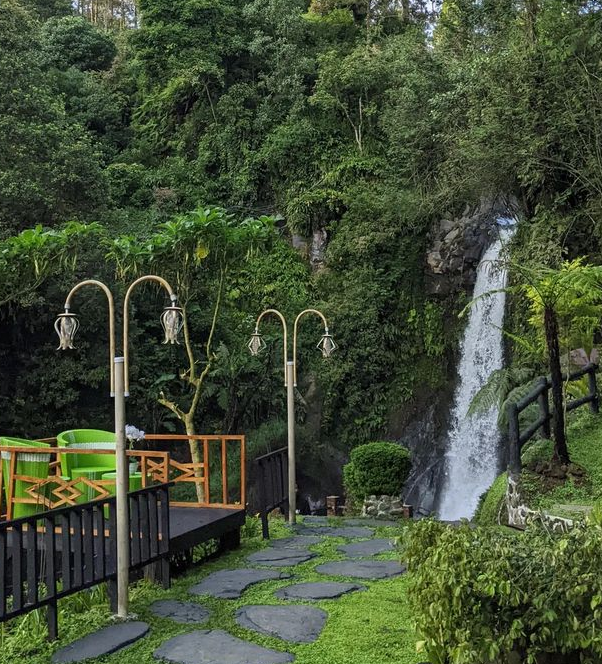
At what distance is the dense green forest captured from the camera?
11859 millimetres

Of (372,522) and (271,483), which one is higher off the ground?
(271,483)

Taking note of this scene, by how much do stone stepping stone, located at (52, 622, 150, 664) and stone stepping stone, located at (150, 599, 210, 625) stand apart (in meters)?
0.22

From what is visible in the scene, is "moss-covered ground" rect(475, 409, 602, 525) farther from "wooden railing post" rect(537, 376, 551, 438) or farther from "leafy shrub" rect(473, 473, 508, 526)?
"wooden railing post" rect(537, 376, 551, 438)

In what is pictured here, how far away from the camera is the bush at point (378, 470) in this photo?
8.51 meters

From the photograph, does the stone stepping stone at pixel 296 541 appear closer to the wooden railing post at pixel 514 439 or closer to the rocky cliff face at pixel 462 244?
the wooden railing post at pixel 514 439

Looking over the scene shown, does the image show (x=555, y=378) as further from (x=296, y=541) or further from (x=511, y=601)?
(x=511, y=601)

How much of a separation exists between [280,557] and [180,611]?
156 centimetres

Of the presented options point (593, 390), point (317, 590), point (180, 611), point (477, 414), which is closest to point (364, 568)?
point (317, 590)

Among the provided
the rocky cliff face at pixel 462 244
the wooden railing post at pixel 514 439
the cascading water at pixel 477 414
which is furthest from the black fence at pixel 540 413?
the rocky cliff face at pixel 462 244

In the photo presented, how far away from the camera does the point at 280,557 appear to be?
602 centimetres

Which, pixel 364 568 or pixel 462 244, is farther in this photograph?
pixel 462 244

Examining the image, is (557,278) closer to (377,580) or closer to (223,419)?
(377,580)

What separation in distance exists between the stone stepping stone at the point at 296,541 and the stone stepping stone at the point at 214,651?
2.44 meters

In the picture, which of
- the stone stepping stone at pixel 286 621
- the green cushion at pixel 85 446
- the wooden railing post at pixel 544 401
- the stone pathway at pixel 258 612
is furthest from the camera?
the wooden railing post at pixel 544 401
